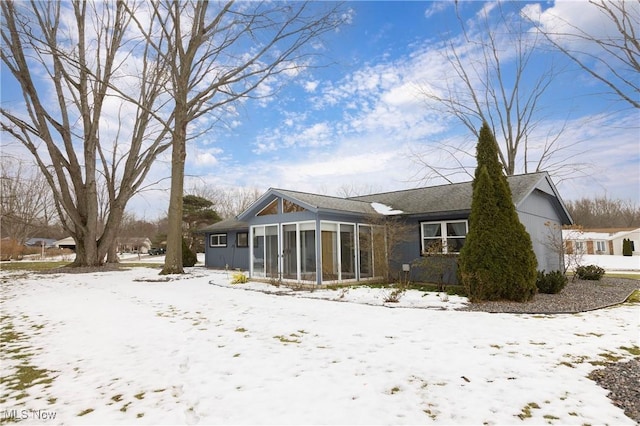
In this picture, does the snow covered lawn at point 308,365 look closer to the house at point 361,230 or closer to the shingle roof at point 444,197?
the house at point 361,230

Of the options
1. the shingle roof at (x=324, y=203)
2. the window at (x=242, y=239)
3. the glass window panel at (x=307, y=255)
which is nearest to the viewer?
the shingle roof at (x=324, y=203)

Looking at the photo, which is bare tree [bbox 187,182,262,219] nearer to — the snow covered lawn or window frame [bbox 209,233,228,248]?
window frame [bbox 209,233,228,248]

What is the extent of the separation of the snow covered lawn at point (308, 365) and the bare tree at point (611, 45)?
15.8 ft

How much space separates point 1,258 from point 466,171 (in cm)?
3879

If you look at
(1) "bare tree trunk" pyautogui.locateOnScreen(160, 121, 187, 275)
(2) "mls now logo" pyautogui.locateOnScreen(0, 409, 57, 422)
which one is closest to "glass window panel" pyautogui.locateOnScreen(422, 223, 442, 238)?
(1) "bare tree trunk" pyautogui.locateOnScreen(160, 121, 187, 275)

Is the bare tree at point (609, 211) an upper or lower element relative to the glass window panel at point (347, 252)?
upper

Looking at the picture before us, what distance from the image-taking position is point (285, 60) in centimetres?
1534

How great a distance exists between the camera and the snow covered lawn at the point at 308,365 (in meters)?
3.02

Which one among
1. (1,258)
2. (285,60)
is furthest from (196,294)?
(1,258)

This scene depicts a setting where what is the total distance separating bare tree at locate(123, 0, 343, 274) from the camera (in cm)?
1448

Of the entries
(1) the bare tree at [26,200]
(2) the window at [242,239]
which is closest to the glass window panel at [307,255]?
(2) the window at [242,239]

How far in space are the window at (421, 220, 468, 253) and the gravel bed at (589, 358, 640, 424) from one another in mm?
7372

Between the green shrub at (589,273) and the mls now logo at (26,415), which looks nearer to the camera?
A: the mls now logo at (26,415)

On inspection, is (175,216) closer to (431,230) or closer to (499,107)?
(431,230)
